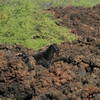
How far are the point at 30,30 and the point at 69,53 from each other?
19561 mm

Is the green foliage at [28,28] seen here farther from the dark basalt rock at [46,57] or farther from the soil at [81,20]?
the dark basalt rock at [46,57]

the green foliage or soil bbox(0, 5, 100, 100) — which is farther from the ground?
soil bbox(0, 5, 100, 100)

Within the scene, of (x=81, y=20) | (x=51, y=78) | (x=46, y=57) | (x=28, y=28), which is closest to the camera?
(x=51, y=78)

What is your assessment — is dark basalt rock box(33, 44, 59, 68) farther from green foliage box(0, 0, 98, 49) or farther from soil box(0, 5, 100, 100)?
green foliage box(0, 0, 98, 49)

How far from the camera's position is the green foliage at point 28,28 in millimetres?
32781

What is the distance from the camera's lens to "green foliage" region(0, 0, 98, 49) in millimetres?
32781

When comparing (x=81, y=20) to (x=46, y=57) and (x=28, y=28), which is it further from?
(x=46, y=57)

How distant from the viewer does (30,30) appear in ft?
118

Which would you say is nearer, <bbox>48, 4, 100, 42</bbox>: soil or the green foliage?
the green foliage

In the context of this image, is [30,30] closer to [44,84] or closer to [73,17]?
[73,17]

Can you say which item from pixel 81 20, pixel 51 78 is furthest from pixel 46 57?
pixel 81 20

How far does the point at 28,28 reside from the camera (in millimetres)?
35906

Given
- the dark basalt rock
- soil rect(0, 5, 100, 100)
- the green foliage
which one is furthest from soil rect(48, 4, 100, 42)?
soil rect(0, 5, 100, 100)

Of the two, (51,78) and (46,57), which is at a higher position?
(46,57)
